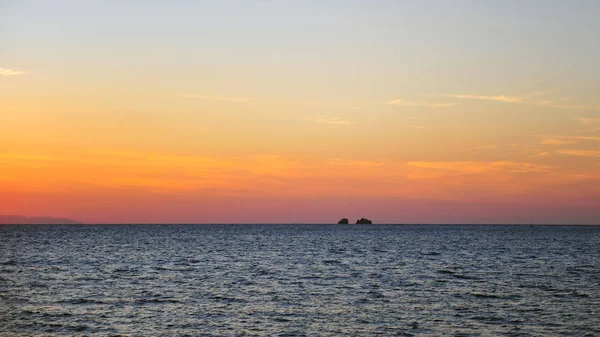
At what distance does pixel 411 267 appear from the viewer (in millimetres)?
69688

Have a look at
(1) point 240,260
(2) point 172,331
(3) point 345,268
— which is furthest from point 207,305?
(1) point 240,260

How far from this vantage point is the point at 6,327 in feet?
111

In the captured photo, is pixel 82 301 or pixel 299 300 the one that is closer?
pixel 82 301

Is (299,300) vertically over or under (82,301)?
over

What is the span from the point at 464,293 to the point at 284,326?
19.0 metres

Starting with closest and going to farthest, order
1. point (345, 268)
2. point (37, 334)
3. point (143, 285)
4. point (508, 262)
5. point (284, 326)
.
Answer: point (37, 334)
point (284, 326)
point (143, 285)
point (345, 268)
point (508, 262)

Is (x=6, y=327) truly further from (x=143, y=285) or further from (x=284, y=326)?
(x=143, y=285)

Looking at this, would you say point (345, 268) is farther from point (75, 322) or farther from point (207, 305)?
point (75, 322)

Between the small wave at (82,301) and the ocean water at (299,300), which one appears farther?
the small wave at (82,301)

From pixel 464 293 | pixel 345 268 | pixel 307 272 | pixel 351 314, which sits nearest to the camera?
Answer: pixel 351 314

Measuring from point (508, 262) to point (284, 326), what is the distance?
51.6 metres

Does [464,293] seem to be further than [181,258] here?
No

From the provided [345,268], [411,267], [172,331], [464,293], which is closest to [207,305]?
[172,331]

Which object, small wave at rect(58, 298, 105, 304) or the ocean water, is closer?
the ocean water
